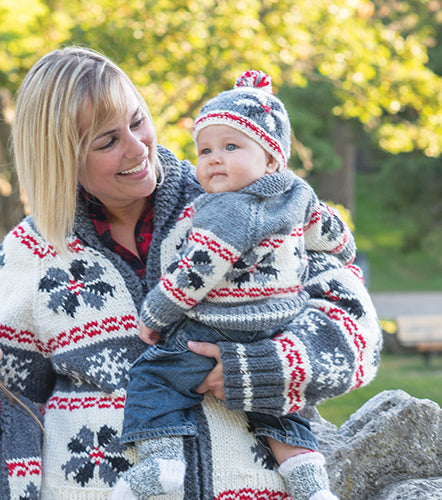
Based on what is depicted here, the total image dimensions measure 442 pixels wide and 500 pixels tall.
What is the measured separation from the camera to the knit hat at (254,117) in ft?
6.56

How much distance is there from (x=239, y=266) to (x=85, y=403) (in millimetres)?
587

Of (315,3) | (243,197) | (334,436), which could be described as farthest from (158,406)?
(315,3)

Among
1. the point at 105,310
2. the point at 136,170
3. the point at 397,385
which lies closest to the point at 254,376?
the point at 105,310

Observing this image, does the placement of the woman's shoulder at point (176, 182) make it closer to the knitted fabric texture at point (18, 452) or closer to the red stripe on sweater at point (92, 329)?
the red stripe on sweater at point (92, 329)

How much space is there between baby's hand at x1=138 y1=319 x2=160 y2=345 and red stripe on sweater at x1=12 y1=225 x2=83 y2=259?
0.31m

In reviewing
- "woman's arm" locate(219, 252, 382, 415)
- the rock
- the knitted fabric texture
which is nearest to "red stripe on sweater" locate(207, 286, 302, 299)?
"woman's arm" locate(219, 252, 382, 415)

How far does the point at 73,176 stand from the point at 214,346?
64 cm

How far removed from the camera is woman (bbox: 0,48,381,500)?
1.96 m

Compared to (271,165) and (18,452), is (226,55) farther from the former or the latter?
(18,452)

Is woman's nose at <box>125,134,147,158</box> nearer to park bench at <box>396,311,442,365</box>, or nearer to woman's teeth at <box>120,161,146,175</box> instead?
woman's teeth at <box>120,161,146,175</box>

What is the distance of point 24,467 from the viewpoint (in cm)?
204

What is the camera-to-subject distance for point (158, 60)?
6012 millimetres

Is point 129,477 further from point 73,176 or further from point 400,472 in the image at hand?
point 400,472

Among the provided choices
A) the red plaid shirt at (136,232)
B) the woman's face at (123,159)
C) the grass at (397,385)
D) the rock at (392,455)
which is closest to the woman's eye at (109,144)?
the woman's face at (123,159)
